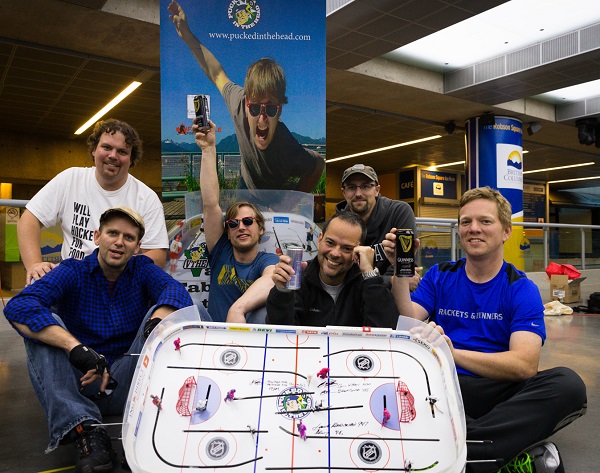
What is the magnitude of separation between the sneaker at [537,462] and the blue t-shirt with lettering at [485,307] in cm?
33

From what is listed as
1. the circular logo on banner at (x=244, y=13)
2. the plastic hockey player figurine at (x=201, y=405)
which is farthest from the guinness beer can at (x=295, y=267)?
the circular logo on banner at (x=244, y=13)

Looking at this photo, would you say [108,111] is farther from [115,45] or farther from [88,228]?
[88,228]

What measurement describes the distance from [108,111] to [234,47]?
740cm

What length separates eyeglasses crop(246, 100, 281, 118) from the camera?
296 cm

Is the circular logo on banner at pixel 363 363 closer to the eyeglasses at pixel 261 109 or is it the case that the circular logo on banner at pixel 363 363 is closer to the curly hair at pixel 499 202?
the curly hair at pixel 499 202

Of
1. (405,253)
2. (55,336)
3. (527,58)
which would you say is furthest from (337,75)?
(55,336)

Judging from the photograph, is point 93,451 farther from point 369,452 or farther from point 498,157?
point 498,157

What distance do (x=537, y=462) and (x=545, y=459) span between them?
0.09ft

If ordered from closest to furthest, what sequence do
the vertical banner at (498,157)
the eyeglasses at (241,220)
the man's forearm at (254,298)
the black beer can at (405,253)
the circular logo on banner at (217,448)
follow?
the circular logo on banner at (217,448), the black beer can at (405,253), the man's forearm at (254,298), the eyeglasses at (241,220), the vertical banner at (498,157)

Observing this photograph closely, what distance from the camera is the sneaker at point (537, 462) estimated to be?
173 cm

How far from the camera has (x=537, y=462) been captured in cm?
175

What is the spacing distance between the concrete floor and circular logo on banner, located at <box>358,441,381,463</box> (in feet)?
3.15

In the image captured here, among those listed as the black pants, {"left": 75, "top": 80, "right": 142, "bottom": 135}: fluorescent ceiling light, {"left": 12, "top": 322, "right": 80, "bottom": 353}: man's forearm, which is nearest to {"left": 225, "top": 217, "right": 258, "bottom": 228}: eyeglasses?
{"left": 12, "top": 322, "right": 80, "bottom": 353}: man's forearm

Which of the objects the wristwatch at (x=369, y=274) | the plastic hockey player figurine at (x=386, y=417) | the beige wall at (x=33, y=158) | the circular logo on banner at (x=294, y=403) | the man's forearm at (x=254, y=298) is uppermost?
the beige wall at (x=33, y=158)
